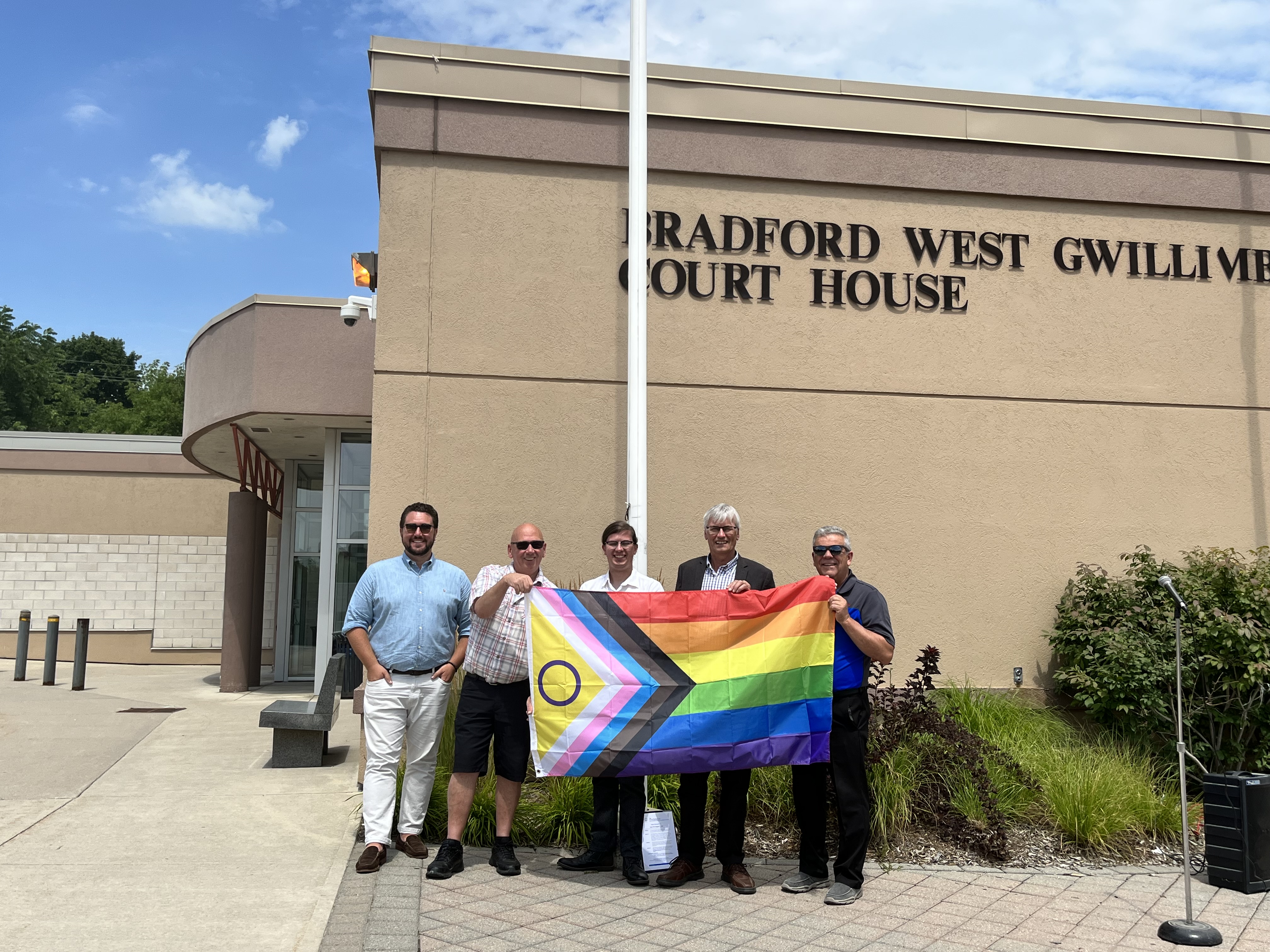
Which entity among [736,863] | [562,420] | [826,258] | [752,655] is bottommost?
[736,863]

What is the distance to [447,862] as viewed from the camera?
17.7 feet

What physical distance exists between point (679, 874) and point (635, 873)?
0.23 metres

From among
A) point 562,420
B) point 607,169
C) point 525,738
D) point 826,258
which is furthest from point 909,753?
point 607,169

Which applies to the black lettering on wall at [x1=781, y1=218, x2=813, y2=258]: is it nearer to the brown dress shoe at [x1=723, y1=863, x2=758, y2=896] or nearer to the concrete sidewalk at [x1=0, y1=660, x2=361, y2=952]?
the brown dress shoe at [x1=723, y1=863, x2=758, y2=896]

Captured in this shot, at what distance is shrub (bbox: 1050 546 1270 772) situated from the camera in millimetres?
7539

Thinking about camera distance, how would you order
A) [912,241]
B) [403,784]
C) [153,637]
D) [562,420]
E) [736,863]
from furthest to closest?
[153,637] → [912,241] → [562,420] → [403,784] → [736,863]

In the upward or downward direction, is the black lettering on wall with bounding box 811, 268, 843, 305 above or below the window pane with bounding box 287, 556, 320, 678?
above

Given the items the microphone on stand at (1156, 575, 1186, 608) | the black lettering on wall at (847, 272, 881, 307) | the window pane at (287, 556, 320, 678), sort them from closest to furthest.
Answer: the microphone on stand at (1156, 575, 1186, 608)
the black lettering on wall at (847, 272, 881, 307)
the window pane at (287, 556, 320, 678)

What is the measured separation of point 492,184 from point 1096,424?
17.8 ft

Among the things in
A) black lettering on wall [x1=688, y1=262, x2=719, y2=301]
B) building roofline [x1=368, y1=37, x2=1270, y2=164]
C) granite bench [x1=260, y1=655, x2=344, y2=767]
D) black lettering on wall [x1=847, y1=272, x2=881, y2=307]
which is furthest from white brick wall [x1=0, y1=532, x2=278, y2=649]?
black lettering on wall [x1=847, y1=272, x2=881, y2=307]

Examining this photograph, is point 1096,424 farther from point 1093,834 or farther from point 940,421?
point 1093,834

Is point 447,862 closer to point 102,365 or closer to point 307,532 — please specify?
point 307,532

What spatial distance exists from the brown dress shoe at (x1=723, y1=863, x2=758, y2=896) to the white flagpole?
7.88 ft

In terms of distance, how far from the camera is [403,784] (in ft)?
19.3
